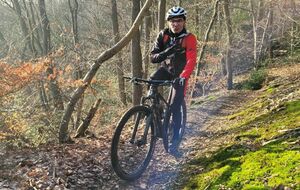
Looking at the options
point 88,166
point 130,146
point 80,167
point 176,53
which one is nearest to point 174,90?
point 176,53

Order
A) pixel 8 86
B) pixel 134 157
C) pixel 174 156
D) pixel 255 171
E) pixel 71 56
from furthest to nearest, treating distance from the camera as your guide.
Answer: pixel 71 56
pixel 8 86
pixel 174 156
pixel 134 157
pixel 255 171

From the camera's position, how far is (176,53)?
6.58 metres

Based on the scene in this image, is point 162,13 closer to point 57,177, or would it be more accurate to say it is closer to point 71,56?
point 71,56

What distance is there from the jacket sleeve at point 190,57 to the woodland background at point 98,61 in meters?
2.81

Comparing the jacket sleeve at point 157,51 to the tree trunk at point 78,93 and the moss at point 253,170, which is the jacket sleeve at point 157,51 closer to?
the moss at point 253,170

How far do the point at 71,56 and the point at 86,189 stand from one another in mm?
13733

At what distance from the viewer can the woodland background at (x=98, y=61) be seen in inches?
408

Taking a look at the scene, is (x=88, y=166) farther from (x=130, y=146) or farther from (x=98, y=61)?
(x=98, y=61)

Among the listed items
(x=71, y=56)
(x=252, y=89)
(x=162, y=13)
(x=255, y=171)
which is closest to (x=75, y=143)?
(x=255, y=171)

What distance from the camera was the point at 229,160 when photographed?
5.55 metres

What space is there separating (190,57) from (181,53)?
11.1 inches

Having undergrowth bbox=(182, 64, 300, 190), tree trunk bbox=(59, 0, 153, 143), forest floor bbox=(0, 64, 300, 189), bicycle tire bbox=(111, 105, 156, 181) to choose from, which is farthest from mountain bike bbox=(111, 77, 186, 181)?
tree trunk bbox=(59, 0, 153, 143)

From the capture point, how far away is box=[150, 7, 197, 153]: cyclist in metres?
6.36

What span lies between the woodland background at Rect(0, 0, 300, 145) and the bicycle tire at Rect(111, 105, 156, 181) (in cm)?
235
